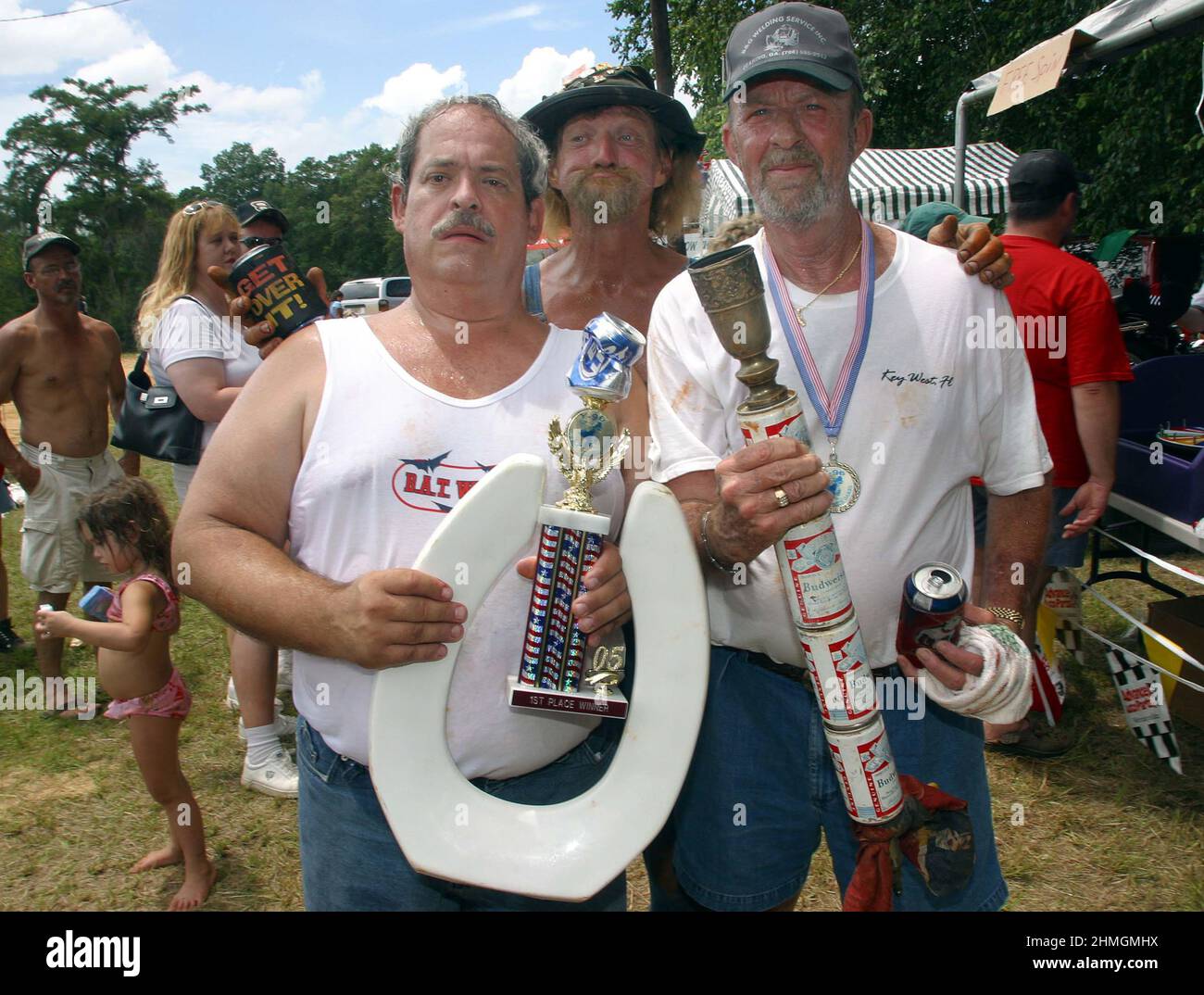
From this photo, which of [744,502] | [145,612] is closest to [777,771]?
[744,502]

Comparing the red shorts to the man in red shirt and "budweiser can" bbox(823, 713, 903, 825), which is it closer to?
"budweiser can" bbox(823, 713, 903, 825)

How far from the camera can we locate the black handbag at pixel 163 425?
360 centimetres

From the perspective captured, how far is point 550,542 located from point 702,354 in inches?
21.7

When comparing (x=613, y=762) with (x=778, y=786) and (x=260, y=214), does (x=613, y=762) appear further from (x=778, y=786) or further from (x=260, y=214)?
(x=260, y=214)

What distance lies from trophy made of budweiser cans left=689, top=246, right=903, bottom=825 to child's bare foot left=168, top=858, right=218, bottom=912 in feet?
8.52

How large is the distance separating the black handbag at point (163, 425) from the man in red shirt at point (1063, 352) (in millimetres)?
3427

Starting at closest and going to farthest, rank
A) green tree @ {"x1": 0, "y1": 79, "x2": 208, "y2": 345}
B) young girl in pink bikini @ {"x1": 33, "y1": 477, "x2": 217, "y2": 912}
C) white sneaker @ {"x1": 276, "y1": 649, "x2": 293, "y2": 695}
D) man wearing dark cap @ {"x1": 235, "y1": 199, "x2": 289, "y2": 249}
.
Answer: young girl in pink bikini @ {"x1": 33, "y1": 477, "x2": 217, "y2": 912}
man wearing dark cap @ {"x1": 235, "y1": 199, "x2": 289, "y2": 249}
white sneaker @ {"x1": 276, "y1": 649, "x2": 293, "y2": 695}
green tree @ {"x1": 0, "y1": 79, "x2": 208, "y2": 345}

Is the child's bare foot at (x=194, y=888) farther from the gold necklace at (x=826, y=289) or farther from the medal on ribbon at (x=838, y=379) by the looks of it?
the gold necklace at (x=826, y=289)

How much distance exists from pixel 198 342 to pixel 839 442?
9.26 feet

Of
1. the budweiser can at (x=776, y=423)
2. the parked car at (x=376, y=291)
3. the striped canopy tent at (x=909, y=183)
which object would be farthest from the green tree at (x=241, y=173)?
the budweiser can at (x=776, y=423)

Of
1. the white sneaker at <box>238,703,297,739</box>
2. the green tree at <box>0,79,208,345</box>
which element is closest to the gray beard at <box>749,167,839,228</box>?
the white sneaker at <box>238,703,297,739</box>

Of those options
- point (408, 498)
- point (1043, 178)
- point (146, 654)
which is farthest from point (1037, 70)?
point (146, 654)

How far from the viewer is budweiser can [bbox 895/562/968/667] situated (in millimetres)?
1450

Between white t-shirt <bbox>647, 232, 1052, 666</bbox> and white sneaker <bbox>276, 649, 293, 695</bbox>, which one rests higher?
white t-shirt <bbox>647, 232, 1052, 666</bbox>
